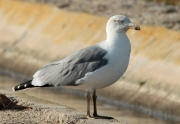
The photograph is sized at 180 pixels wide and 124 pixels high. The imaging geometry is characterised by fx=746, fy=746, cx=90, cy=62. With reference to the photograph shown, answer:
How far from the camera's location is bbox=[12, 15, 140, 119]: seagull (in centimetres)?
977

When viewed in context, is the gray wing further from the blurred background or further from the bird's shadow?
the blurred background

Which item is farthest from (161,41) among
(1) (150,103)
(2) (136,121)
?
(2) (136,121)

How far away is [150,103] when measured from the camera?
49.2ft

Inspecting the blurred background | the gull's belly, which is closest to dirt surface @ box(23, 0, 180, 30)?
the blurred background

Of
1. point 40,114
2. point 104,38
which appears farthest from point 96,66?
point 104,38

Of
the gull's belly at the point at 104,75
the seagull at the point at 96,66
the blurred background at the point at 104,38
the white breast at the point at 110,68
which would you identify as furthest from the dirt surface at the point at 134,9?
the gull's belly at the point at 104,75

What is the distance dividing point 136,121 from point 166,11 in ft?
24.4

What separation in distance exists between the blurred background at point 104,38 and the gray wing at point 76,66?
3.41 meters

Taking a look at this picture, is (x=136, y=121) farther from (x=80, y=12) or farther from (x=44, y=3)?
(x=44, y=3)

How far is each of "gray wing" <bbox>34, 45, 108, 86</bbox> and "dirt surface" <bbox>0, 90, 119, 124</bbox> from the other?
0.42m

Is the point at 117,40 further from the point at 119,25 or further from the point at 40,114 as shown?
the point at 40,114

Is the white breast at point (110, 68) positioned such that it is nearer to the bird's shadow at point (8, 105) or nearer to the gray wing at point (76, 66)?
the gray wing at point (76, 66)

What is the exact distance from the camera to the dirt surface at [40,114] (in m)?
9.55

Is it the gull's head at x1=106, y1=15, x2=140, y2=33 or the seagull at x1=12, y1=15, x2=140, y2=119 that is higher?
the gull's head at x1=106, y1=15, x2=140, y2=33
